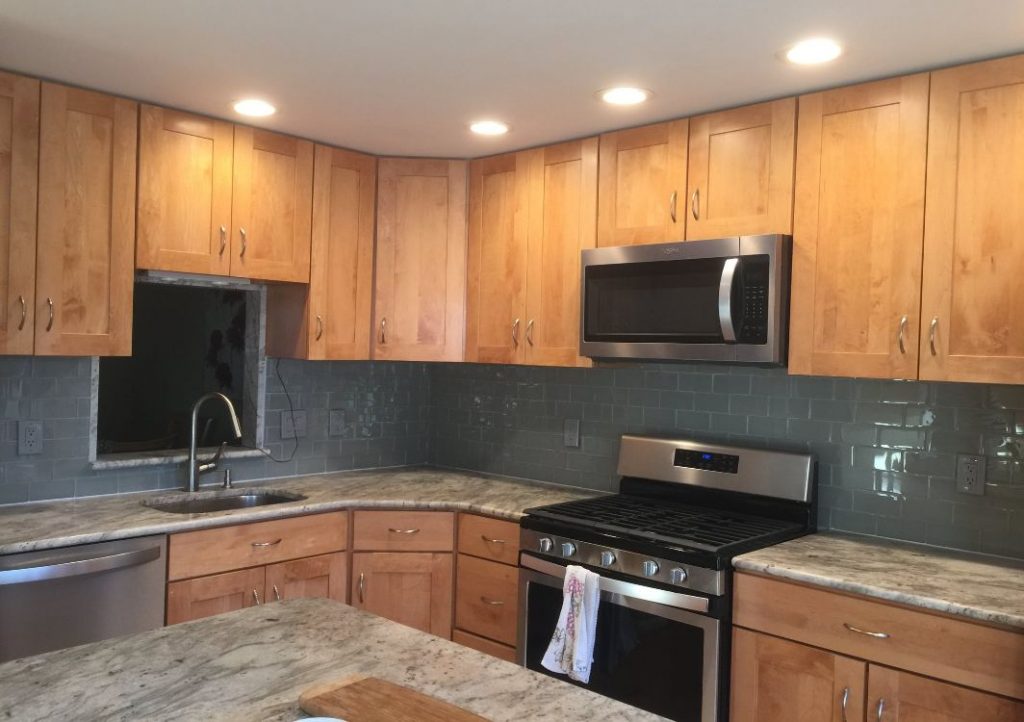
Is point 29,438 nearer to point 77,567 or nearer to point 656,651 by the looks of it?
point 77,567

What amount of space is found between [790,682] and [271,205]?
2452 millimetres

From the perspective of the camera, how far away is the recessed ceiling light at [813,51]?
7.23ft

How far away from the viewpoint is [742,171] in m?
2.74

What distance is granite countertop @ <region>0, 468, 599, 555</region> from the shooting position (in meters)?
2.55

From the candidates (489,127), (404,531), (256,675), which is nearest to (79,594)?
(404,531)

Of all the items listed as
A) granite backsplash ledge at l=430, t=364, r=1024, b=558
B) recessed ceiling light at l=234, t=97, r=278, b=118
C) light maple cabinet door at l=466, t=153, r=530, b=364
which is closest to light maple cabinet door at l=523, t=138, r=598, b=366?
light maple cabinet door at l=466, t=153, r=530, b=364

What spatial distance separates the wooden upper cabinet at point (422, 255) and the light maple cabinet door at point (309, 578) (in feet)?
3.03

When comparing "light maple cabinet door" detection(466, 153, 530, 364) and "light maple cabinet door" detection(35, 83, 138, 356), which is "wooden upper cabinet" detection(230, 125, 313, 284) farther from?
"light maple cabinet door" detection(466, 153, 530, 364)

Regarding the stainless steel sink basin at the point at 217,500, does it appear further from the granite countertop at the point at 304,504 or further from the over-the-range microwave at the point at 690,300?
the over-the-range microwave at the point at 690,300

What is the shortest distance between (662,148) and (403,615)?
2.00 meters

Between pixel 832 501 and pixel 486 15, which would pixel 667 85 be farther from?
pixel 832 501

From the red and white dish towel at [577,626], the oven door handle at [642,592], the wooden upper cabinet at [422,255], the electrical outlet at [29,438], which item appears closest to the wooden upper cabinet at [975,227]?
the oven door handle at [642,592]

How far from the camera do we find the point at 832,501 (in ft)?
9.34

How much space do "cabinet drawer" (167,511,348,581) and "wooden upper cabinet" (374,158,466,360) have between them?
830 millimetres
